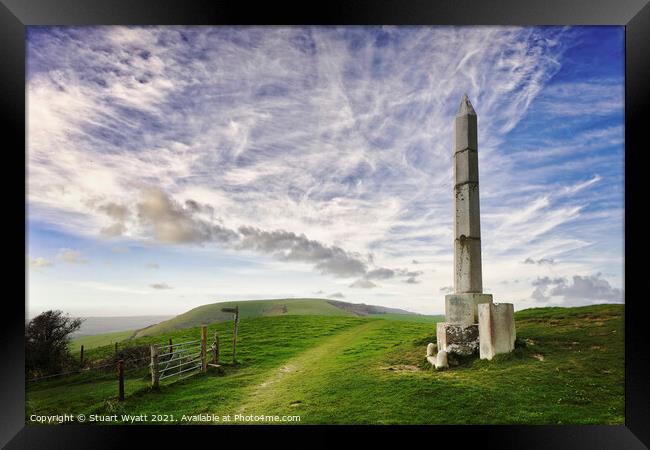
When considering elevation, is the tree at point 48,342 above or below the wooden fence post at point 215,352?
above

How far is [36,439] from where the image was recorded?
6.23 m

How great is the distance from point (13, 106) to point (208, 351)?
6.64 m

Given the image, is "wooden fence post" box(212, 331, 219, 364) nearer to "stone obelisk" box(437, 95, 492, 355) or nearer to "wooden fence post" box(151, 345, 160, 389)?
"wooden fence post" box(151, 345, 160, 389)

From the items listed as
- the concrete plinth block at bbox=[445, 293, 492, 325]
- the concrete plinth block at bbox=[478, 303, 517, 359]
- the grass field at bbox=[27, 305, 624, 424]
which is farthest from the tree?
the concrete plinth block at bbox=[478, 303, 517, 359]

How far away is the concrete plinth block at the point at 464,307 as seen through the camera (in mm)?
7528

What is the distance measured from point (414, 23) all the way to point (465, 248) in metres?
4.61

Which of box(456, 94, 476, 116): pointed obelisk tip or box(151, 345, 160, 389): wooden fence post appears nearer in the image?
box(151, 345, 160, 389): wooden fence post

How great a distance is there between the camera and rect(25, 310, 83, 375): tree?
24.2 ft

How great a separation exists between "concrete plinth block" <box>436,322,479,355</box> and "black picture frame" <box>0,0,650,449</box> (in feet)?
5.12

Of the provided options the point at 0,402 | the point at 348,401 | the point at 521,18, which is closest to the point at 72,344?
the point at 0,402

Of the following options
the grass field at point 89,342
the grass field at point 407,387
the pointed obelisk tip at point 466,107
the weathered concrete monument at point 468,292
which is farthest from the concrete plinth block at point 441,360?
the grass field at point 89,342

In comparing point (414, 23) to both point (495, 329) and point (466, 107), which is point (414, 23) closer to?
point (466, 107)

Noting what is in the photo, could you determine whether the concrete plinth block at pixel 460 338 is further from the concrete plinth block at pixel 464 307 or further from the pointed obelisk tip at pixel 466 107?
the pointed obelisk tip at pixel 466 107

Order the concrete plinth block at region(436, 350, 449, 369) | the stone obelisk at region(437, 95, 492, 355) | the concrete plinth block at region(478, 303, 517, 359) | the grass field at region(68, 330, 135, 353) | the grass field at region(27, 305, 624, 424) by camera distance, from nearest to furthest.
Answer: the grass field at region(27, 305, 624, 424)
the concrete plinth block at region(478, 303, 517, 359)
the concrete plinth block at region(436, 350, 449, 369)
the stone obelisk at region(437, 95, 492, 355)
the grass field at region(68, 330, 135, 353)
